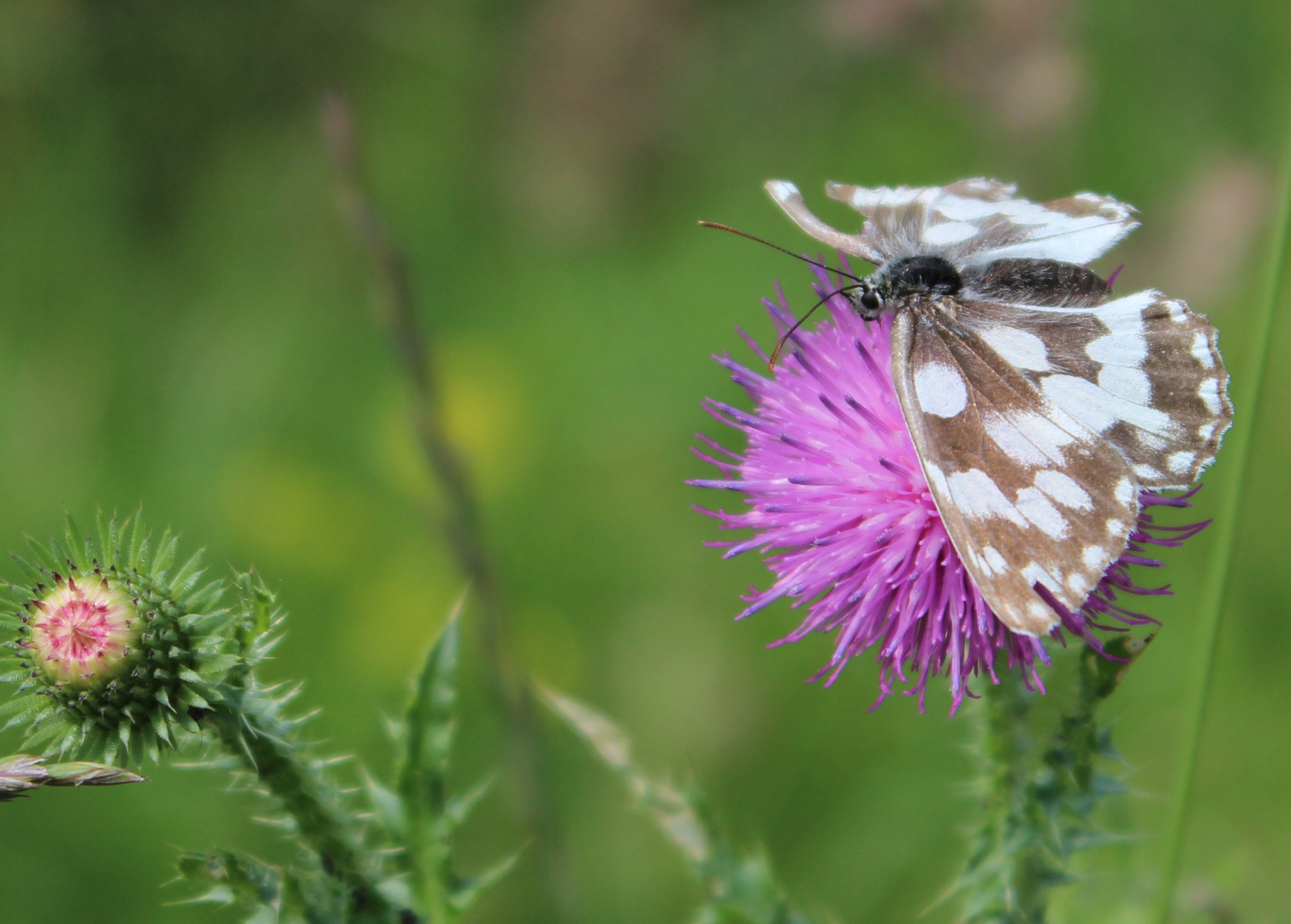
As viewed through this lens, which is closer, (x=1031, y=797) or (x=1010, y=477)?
(x=1010, y=477)

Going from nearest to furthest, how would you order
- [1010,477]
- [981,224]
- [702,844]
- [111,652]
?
[111,652] → [1010,477] → [702,844] → [981,224]

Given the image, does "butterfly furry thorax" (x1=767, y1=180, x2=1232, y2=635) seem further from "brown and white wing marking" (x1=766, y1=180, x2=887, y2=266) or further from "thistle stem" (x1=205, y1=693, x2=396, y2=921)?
"thistle stem" (x1=205, y1=693, x2=396, y2=921)

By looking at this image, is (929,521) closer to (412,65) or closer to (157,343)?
(157,343)

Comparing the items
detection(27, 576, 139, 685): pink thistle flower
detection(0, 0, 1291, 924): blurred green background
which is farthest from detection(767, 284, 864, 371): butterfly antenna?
detection(27, 576, 139, 685): pink thistle flower

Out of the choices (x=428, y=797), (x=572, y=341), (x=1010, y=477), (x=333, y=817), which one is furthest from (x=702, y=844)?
(x=572, y=341)

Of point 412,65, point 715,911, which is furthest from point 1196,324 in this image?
point 412,65

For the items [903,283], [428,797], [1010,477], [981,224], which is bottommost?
[1010,477]

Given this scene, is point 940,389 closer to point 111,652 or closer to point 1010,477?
point 1010,477

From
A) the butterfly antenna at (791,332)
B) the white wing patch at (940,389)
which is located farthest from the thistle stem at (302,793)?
the white wing patch at (940,389)

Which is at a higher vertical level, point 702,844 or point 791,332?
point 791,332
